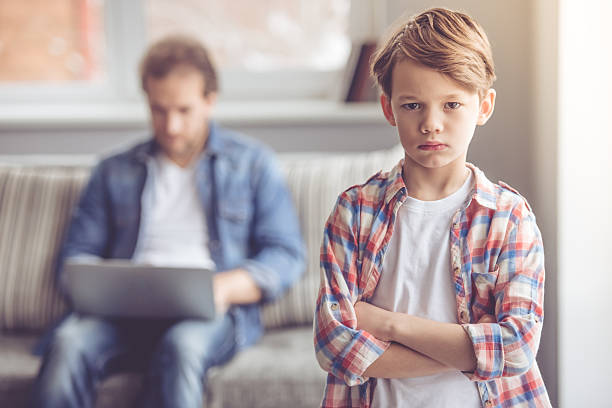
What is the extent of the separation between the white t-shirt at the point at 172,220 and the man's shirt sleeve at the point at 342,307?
0.95 metres

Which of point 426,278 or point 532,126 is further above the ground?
point 532,126

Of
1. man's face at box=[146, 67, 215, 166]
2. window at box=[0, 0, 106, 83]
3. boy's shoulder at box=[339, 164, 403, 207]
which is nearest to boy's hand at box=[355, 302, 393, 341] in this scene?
boy's shoulder at box=[339, 164, 403, 207]

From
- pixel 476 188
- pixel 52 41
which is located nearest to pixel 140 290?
pixel 476 188

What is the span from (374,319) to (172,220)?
1075 millimetres

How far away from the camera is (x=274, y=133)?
2.20 m

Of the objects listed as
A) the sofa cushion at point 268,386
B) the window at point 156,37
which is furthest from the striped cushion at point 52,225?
the window at point 156,37

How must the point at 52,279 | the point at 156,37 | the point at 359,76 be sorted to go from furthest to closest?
the point at 156,37 < the point at 359,76 < the point at 52,279

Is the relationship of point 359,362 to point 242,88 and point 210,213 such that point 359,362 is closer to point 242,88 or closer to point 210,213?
point 210,213

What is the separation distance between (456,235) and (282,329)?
111cm

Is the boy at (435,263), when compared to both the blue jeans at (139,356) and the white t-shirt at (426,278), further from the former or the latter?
the blue jeans at (139,356)

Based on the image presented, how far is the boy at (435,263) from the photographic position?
26.0 inches

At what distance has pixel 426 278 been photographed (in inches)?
27.6

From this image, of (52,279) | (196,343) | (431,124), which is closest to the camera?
(431,124)

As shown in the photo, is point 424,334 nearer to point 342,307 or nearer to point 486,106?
point 342,307
